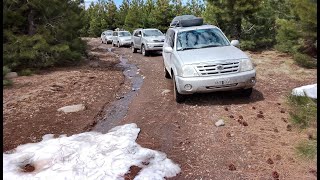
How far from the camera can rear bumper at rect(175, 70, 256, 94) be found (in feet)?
22.8

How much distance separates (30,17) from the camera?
13.9 meters

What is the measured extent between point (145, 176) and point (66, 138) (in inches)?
75.1

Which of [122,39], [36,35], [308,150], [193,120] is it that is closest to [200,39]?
[193,120]

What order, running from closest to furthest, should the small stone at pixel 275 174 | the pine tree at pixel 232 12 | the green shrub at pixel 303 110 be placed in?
the green shrub at pixel 303 110
the small stone at pixel 275 174
the pine tree at pixel 232 12

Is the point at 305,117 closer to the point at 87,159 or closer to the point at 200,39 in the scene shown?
the point at 87,159

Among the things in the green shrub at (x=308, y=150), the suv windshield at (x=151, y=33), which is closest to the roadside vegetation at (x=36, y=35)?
the suv windshield at (x=151, y=33)

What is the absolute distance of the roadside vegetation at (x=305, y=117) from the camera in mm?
3145

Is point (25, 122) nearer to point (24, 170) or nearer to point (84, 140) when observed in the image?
point (84, 140)

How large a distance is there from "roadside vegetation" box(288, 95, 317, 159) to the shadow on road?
404 centimetres


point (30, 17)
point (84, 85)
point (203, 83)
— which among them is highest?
point (30, 17)

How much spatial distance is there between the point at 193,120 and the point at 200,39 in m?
2.65

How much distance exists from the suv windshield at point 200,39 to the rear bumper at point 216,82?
1.34 m

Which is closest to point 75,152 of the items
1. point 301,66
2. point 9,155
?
point 9,155

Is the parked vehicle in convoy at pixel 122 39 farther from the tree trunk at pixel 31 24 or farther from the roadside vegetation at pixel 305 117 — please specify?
the roadside vegetation at pixel 305 117
